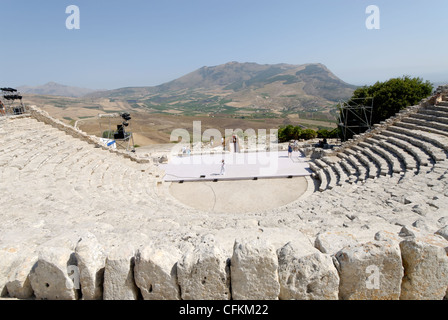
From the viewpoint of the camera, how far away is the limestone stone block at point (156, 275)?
103 inches

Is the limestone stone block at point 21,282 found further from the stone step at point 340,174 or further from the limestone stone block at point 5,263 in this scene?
the stone step at point 340,174

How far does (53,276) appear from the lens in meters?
2.69

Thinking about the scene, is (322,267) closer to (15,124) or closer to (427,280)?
(427,280)

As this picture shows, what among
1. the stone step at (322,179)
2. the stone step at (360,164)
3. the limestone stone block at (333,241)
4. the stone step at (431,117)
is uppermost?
the stone step at (431,117)

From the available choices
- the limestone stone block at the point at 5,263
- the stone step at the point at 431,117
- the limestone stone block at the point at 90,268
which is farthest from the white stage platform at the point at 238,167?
the limestone stone block at the point at 90,268

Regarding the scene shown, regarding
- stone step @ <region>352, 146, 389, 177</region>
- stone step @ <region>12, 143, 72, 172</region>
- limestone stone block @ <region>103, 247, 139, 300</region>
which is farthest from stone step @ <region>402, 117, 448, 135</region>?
stone step @ <region>12, 143, 72, 172</region>

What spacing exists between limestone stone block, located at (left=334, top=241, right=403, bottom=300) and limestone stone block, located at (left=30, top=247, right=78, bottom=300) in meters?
2.94

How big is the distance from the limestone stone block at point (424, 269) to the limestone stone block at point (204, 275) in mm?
1965

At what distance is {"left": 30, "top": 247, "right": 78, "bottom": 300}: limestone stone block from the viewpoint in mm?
2664

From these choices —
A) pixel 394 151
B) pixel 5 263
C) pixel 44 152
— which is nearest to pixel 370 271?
pixel 5 263

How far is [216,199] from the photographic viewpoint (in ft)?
34.3

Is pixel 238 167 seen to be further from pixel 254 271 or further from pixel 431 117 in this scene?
pixel 254 271

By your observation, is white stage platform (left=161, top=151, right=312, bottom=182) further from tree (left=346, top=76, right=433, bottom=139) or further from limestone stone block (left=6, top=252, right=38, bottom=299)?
tree (left=346, top=76, right=433, bottom=139)
